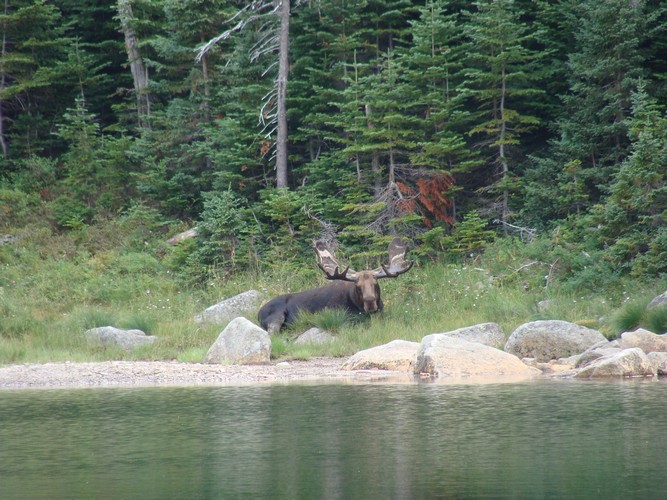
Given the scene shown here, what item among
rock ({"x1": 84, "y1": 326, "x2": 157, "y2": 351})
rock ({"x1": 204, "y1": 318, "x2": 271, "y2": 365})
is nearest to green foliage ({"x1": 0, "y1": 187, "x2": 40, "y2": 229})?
rock ({"x1": 84, "y1": 326, "x2": 157, "y2": 351})

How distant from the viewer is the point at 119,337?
17047 millimetres

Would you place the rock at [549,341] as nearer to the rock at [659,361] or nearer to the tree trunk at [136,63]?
the rock at [659,361]

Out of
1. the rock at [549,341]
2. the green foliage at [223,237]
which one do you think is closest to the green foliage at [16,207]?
the green foliage at [223,237]

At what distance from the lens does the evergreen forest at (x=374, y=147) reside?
20.6 m

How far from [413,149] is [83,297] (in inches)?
340

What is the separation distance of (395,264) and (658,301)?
17.0 ft

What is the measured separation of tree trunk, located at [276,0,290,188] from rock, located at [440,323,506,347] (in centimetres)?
902

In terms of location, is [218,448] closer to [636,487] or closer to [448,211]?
[636,487]

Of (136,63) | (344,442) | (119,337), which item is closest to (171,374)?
(119,337)

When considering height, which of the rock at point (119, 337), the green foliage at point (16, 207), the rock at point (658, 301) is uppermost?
the green foliage at point (16, 207)

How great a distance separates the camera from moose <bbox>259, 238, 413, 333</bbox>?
1802 centimetres

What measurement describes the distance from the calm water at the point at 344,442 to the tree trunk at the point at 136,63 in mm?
17870

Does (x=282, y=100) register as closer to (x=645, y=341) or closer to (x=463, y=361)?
(x=463, y=361)

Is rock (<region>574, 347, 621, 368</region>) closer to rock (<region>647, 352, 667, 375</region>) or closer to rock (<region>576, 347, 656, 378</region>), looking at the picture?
rock (<region>647, 352, 667, 375</region>)
